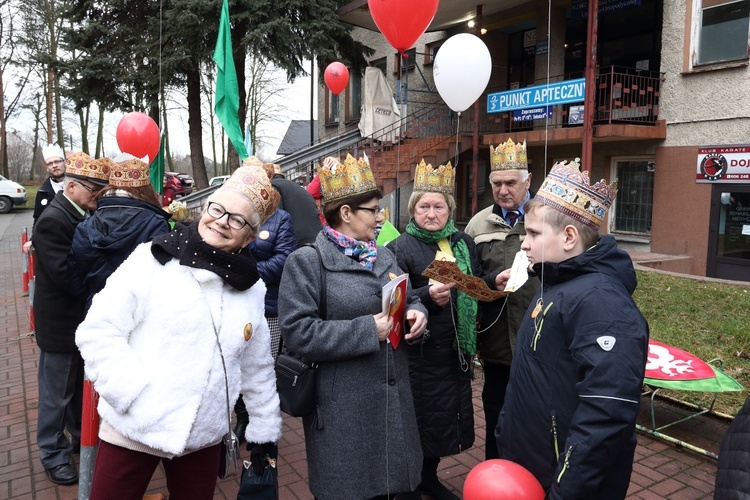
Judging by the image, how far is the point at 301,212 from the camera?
13.6 ft

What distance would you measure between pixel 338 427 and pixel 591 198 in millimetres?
1358

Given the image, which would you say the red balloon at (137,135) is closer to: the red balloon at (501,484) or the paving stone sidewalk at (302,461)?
the paving stone sidewalk at (302,461)

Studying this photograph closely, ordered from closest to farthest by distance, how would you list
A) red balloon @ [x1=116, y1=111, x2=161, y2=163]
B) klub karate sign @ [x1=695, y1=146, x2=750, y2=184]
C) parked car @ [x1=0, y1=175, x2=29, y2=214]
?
1. red balloon @ [x1=116, y1=111, x2=161, y2=163]
2. klub karate sign @ [x1=695, y1=146, x2=750, y2=184]
3. parked car @ [x1=0, y1=175, x2=29, y2=214]

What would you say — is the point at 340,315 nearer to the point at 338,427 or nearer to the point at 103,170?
the point at 338,427

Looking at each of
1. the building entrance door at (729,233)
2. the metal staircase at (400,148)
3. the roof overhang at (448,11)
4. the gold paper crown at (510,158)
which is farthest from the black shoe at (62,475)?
the roof overhang at (448,11)

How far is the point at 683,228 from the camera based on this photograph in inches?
434

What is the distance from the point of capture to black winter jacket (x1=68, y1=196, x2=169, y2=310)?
3.04m

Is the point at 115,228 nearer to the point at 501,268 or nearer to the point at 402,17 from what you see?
the point at 501,268

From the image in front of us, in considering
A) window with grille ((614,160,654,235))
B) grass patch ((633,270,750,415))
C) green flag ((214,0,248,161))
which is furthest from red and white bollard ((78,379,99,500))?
window with grille ((614,160,654,235))

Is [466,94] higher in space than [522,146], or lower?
higher

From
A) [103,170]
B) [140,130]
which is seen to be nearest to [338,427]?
[103,170]

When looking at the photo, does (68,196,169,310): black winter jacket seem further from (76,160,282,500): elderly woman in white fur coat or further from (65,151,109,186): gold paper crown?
(76,160,282,500): elderly woman in white fur coat

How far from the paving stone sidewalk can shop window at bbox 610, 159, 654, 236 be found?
841 centimetres

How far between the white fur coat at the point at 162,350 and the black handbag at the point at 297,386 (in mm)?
204
